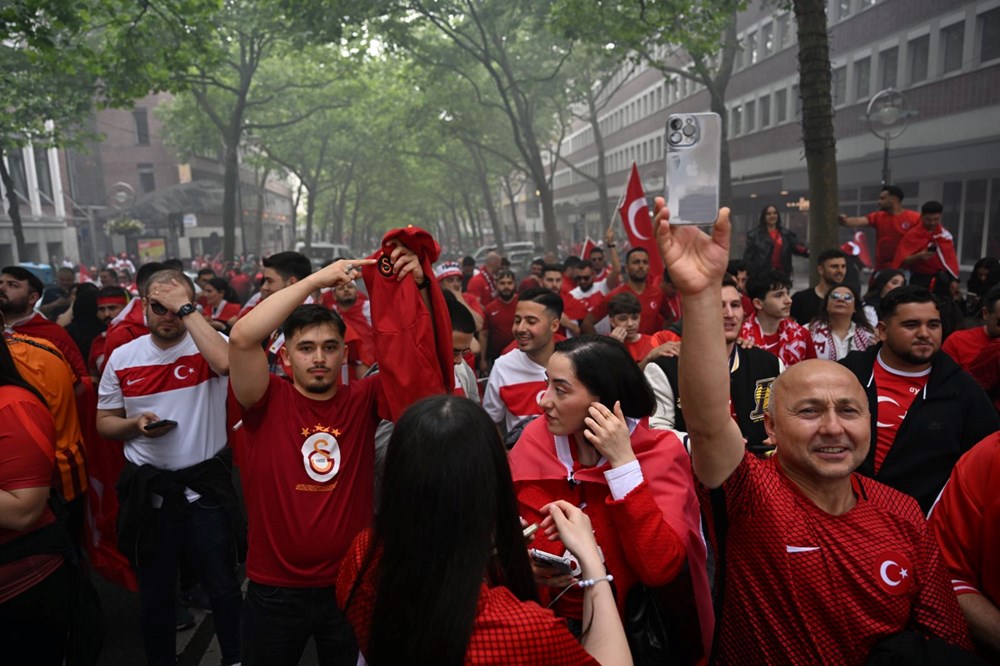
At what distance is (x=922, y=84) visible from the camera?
803 inches

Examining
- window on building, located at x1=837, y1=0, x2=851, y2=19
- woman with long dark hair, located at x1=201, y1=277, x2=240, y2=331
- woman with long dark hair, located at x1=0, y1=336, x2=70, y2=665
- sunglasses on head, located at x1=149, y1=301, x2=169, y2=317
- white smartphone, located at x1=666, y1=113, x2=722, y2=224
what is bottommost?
woman with long dark hair, located at x1=0, y1=336, x2=70, y2=665

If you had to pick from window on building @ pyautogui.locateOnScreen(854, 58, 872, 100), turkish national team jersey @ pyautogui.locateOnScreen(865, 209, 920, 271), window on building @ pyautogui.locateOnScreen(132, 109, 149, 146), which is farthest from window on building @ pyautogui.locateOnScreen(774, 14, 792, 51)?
window on building @ pyautogui.locateOnScreen(132, 109, 149, 146)

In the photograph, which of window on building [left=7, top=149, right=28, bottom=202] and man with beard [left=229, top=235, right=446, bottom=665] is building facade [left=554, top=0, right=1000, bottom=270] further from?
window on building [left=7, top=149, right=28, bottom=202]

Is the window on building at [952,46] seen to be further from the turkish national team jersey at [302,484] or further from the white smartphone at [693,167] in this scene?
the turkish national team jersey at [302,484]

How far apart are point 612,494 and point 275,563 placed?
1548 millimetres

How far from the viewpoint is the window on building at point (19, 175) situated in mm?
→ 33156

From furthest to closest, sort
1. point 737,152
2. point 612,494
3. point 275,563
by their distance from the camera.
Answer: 1. point 737,152
2. point 275,563
3. point 612,494

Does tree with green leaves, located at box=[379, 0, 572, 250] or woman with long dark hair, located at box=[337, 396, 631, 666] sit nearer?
woman with long dark hair, located at box=[337, 396, 631, 666]

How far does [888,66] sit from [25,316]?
24.4 meters

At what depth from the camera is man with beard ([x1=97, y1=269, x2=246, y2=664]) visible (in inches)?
145

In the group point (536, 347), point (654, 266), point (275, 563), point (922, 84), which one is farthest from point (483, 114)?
point (275, 563)

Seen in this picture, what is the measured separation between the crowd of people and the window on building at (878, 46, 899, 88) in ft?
69.5

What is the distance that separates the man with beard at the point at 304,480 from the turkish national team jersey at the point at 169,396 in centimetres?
83

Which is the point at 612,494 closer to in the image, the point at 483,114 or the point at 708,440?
the point at 708,440
